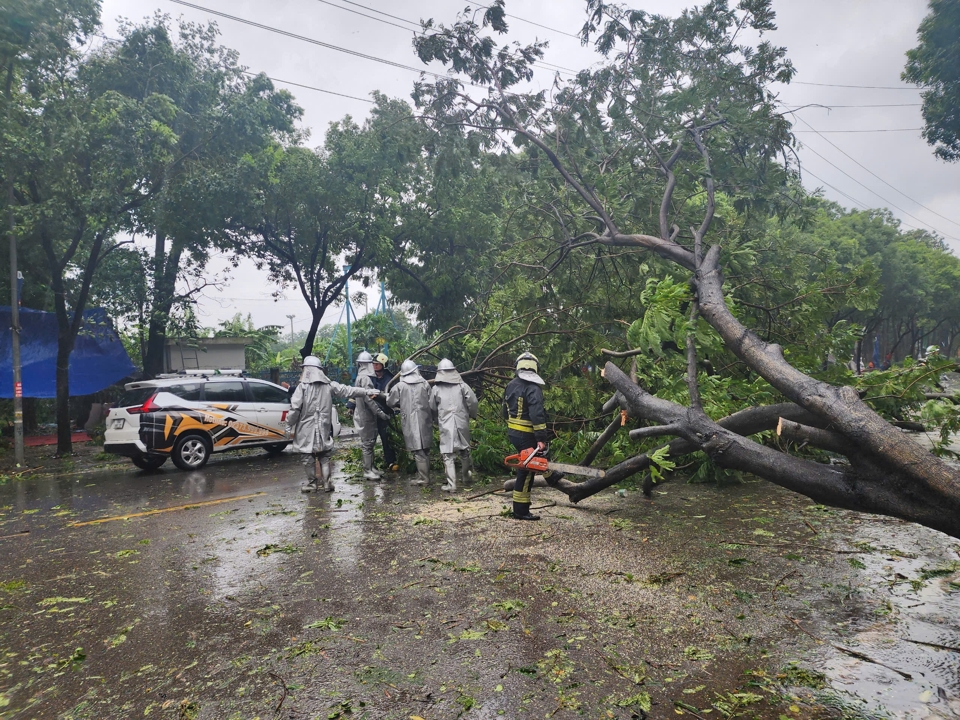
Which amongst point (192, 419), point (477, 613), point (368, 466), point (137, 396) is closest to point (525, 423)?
point (477, 613)

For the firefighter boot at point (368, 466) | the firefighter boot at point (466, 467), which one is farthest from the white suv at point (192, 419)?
the firefighter boot at point (466, 467)

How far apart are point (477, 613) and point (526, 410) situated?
301 cm

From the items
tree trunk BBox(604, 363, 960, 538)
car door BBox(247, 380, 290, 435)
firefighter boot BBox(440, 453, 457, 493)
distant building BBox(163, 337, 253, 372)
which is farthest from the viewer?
distant building BBox(163, 337, 253, 372)

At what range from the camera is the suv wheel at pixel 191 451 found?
11023 millimetres

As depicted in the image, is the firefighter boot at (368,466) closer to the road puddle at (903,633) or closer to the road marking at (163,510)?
the road marking at (163,510)

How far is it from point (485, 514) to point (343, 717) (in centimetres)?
413

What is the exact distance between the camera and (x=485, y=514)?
7.16 metres

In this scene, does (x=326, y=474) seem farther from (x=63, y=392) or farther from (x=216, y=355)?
(x=216, y=355)

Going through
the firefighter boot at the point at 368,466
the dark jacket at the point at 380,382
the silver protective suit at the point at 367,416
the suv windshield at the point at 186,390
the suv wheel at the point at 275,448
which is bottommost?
the suv wheel at the point at 275,448

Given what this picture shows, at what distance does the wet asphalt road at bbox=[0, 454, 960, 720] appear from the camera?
326 cm

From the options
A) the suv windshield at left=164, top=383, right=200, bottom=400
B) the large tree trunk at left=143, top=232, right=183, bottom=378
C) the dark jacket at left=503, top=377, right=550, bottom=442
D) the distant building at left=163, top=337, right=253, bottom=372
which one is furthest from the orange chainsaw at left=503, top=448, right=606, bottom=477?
the distant building at left=163, top=337, right=253, bottom=372

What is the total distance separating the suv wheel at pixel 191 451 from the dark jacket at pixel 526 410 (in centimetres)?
654

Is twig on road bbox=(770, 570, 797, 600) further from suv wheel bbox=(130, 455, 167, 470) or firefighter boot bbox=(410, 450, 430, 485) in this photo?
suv wheel bbox=(130, 455, 167, 470)

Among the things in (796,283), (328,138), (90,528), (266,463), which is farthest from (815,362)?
(328,138)
